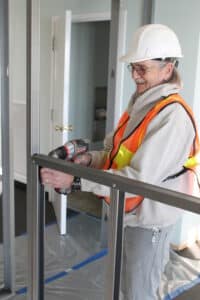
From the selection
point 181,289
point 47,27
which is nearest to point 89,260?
point 181,289

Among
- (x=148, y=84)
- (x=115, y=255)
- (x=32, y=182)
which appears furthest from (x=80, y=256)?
(x=148, y=84)

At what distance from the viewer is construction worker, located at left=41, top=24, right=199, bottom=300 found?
53.9 inches

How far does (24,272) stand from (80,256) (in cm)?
46

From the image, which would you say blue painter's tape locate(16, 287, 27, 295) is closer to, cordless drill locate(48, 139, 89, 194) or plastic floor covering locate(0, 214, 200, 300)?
plastic floor covering locate(0, 214, 200, 300)

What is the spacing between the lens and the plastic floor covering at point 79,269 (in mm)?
2439

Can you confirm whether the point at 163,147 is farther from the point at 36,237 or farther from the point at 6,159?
the point at 6,159

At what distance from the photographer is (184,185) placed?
1.51 meters

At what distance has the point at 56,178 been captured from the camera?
1522mm

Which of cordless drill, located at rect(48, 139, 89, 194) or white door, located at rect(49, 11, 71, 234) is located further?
white door, located at rect(49, 11, 71, 234)

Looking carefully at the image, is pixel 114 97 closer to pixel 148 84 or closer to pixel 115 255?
pixel 148 84

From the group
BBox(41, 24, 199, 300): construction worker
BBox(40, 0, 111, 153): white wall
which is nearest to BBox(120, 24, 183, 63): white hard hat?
BBox(41, 24, 199, 300): construction worker

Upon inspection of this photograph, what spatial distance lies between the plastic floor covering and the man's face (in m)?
1.16

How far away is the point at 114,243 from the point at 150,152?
1.15 ft

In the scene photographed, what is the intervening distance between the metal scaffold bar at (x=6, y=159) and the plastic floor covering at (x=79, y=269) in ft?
0.42
